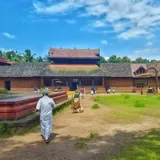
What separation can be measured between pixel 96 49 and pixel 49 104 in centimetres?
3849

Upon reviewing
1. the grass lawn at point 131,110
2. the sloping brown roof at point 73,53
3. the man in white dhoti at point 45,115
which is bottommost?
the grass lawn at point 131,110

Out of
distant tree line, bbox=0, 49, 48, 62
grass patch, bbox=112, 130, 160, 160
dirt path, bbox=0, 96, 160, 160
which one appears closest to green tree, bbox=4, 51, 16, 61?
distant tree line, bbox=0, 49, 48, 62

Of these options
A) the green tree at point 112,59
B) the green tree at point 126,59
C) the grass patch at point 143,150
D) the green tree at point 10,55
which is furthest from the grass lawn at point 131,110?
the green tree at point 112,59

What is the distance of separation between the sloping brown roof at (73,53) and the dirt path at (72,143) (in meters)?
33.4

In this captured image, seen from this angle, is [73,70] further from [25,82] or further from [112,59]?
[112,59]

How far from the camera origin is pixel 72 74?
39.2 m

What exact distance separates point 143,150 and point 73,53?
38.1 m

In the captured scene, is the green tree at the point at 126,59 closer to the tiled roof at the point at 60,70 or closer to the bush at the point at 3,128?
the tiled roof at the point at 60,70

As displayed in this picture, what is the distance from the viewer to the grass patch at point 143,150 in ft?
16.5

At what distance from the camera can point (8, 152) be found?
5.58 m

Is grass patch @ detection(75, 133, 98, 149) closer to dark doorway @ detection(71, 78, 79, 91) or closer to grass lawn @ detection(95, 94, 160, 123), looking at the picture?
grass lawn @ detection(95, 94, 160, 123)

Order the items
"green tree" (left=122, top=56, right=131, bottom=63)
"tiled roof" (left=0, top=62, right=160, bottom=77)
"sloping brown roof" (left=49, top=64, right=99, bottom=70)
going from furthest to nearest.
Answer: "green tree" (left=122, top=56, right=131, bottom=63) → "sloping brown roof" (left=49, top=64, right=99, bottom=70) → "tiled roof" (left=0, top=62, right=160, bottom=77)

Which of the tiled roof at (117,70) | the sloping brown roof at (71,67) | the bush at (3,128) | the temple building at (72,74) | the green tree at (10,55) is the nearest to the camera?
the bush at (3,128)

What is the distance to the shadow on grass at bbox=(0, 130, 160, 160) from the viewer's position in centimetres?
519
